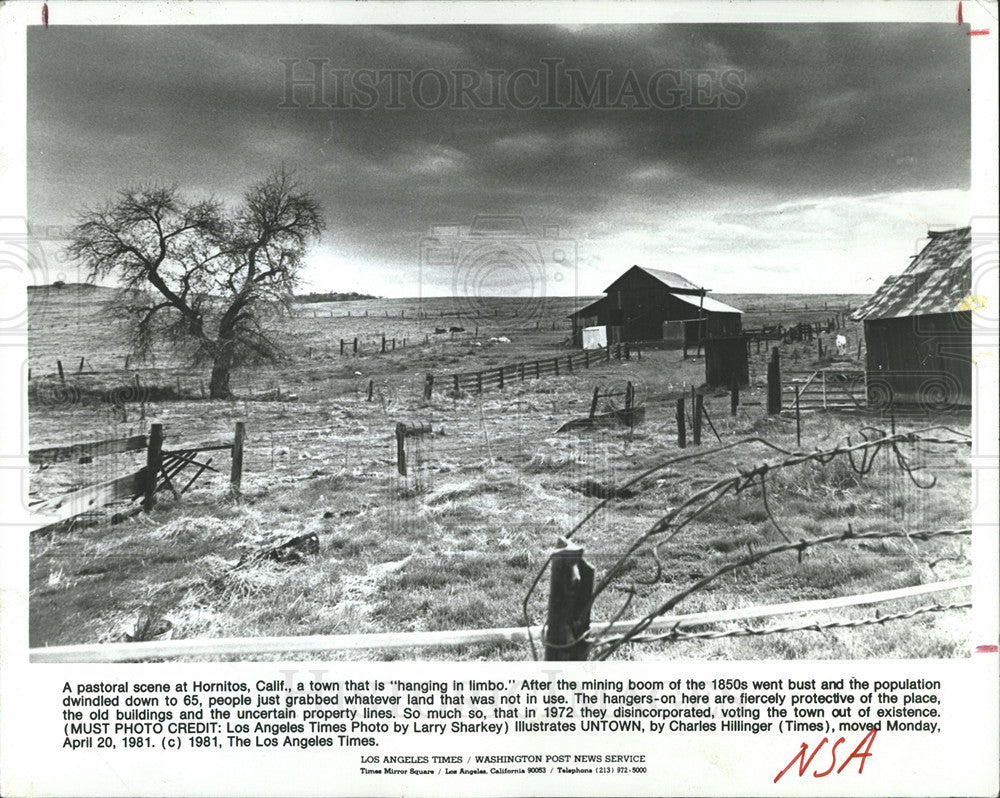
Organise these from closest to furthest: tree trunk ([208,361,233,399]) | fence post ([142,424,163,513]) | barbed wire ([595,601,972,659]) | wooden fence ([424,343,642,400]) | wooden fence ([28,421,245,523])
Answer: barbed wire ([595,601,972,659]), wooden fence ([28,421,245,523]), fence post ([142,424,163,513]), tree trunk ([208,361,233,399]), wooden fence ([424,343,642,400])

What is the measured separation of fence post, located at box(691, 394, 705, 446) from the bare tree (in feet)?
9.38

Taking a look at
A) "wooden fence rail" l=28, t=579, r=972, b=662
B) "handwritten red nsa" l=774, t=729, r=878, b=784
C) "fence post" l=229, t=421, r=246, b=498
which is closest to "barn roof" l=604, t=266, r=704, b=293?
"wooden fence rail" l=28, t=579, r=972, b=662

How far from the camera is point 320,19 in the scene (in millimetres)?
3615

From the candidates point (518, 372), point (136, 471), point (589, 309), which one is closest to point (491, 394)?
point (518, 372)

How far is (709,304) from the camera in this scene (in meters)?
4.06

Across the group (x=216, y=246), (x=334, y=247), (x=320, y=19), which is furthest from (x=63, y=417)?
(x=320, y=19)

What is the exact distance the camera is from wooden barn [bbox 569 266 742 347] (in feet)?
13.0

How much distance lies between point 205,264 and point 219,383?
82cm

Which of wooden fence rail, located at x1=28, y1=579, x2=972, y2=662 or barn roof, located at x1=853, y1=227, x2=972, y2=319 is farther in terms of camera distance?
barn roof, located at x1=853, y1=227, x2=972, y2=319

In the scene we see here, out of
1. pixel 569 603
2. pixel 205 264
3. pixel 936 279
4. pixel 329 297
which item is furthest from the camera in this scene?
pixel 329 297

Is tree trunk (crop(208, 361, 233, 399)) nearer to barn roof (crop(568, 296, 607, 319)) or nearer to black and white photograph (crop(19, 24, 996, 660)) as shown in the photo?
black and white photograph (crop(19, 24, 996, 660))

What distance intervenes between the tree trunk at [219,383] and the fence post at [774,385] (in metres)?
3.68

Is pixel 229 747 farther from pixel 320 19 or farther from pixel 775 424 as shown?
pixel 320 19

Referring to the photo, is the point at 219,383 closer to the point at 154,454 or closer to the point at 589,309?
the point at 154,454
